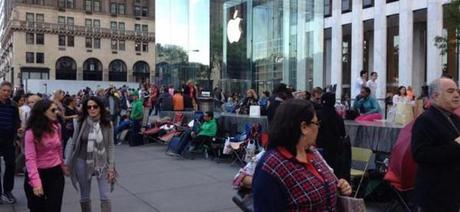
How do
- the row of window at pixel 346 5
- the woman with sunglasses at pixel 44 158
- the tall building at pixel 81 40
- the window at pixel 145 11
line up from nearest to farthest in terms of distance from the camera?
the woman with sunglasses at pixel 44 158 < the row of window at pixel 346 5 < the tall building at pixel 81 40 < the window at pixel 145 11

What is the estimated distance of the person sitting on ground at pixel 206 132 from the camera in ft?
44.5

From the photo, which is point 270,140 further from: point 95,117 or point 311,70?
point 311,70

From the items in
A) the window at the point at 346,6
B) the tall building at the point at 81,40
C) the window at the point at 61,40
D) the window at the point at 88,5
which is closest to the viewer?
the window at the point at 346,6

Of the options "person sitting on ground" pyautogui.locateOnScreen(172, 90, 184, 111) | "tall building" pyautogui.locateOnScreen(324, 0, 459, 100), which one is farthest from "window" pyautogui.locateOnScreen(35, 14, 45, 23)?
"person sitting on ground" pyautogui.locateOnScreen(172, 90, 184, 111)

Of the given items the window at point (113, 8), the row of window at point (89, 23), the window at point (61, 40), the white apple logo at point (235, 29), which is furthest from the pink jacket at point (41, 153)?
the window at point (113, 8)

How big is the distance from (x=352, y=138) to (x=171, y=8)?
29258 mm

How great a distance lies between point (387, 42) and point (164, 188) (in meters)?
35.0

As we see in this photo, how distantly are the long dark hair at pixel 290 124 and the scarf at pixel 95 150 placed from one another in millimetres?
4298

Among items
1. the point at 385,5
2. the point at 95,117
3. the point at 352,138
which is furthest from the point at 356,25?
the point at 95,117

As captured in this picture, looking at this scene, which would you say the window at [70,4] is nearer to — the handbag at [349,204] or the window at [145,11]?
the window at [145,11]

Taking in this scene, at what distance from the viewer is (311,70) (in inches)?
1281

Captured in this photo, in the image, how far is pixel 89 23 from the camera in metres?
102

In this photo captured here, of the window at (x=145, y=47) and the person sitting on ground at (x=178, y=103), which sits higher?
the window at (x=145, y=47)

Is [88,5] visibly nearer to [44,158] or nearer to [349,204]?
[44,158]
